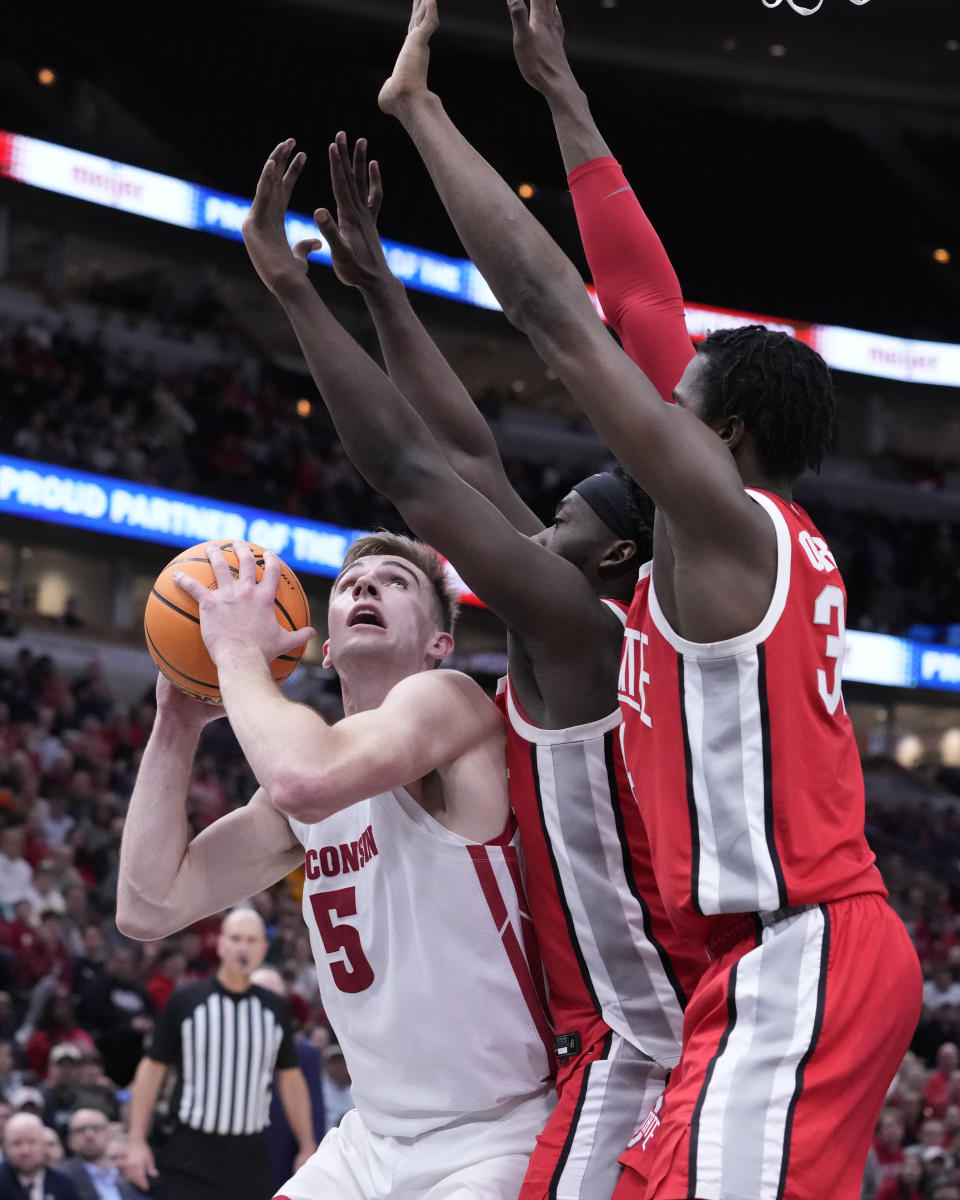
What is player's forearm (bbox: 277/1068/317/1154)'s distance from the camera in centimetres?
702

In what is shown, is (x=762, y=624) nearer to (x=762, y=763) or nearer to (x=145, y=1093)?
(x=762, y=763)

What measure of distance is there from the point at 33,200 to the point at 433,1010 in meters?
22.5

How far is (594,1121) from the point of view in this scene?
106 inches

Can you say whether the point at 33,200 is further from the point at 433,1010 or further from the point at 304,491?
the point at 433,1010

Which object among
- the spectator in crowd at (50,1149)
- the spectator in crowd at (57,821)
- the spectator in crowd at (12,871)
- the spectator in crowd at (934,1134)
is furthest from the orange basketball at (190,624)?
the spectator in crowd at (57,821)

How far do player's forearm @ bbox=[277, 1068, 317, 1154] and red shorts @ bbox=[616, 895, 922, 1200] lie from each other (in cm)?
493

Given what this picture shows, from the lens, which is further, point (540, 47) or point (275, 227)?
point (275, 227)

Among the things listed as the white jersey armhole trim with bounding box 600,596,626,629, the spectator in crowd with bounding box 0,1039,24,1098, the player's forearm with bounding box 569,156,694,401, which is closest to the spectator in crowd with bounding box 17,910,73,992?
the spectator in crowd with bounding box 0,1039,24,1098

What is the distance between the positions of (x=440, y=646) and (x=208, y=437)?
2020 centimetres

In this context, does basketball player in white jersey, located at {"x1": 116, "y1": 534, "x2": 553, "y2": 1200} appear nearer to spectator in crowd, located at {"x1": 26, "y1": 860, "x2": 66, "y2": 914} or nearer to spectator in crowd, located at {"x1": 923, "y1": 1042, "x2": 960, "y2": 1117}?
spectator in crowd, located at {"x1": 26, "y1": 860, "x2": 66, "y2": 914}

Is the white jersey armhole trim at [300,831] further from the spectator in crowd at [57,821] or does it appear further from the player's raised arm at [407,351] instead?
the spectator in crowd at [57,821]

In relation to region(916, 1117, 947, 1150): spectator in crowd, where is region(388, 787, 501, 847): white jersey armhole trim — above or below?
above

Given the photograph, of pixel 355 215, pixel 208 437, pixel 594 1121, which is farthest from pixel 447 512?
pixel 208 437

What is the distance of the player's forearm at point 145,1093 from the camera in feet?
22.1
